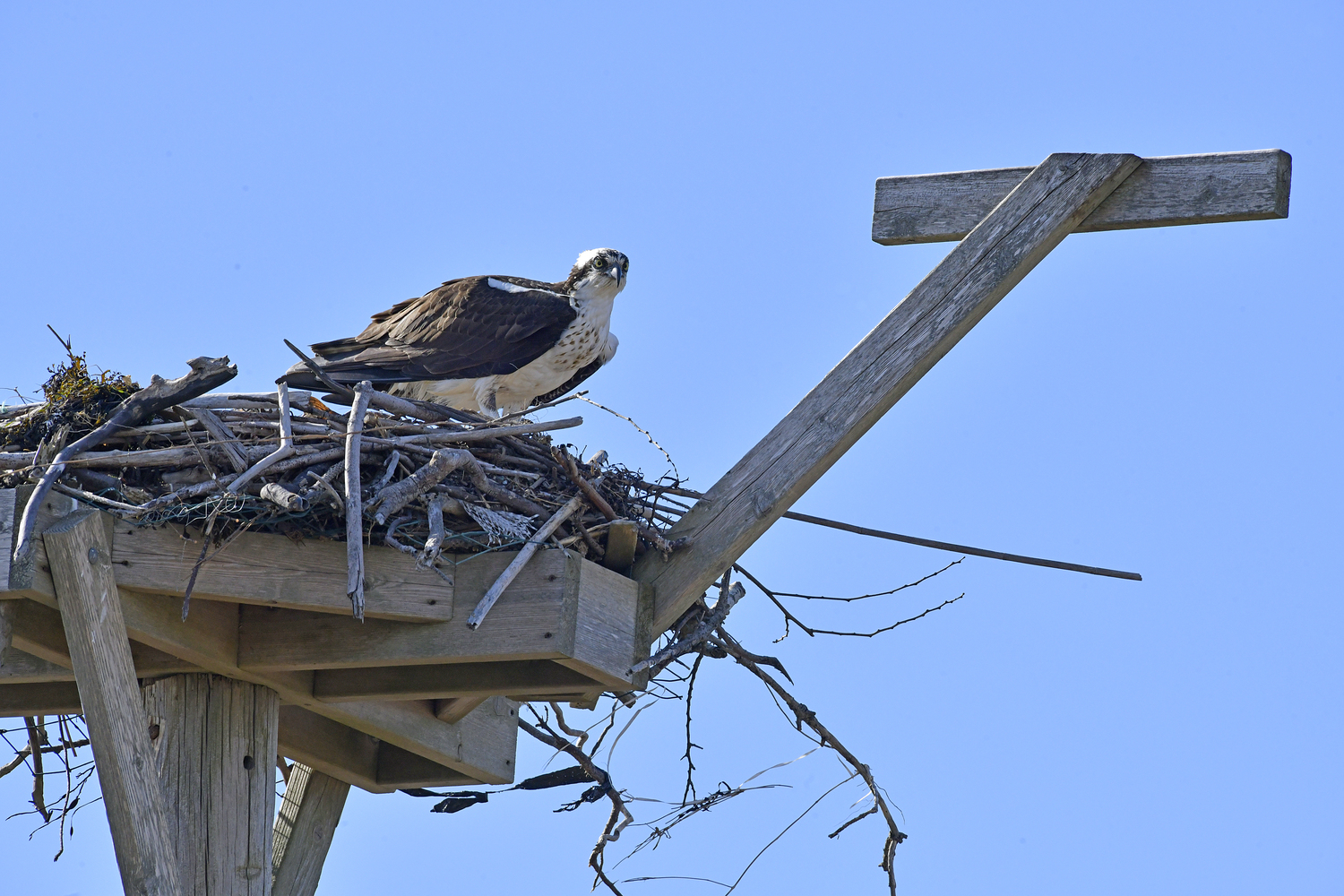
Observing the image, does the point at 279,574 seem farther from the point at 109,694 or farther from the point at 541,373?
the point at 541,373

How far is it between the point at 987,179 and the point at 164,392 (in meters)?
2.42

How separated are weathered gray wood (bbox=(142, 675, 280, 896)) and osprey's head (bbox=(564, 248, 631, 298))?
3.09 m

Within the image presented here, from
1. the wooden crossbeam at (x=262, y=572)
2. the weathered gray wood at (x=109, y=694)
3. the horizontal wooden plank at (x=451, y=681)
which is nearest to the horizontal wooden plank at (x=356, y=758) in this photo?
the horizontal wooden plank at (x=451, y=681)

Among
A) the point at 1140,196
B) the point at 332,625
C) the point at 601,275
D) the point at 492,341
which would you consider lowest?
the point at 332,625

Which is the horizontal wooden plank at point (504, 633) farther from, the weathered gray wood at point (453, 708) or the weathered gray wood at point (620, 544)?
the weathered gray wood at point (453, 708)

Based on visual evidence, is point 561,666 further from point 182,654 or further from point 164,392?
point 164,392

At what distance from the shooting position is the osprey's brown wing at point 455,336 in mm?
6863

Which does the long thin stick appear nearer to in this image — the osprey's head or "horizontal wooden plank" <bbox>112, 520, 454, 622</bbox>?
"horizontal wooden plank" <bbox>112, 520, 454, 622</bbox>

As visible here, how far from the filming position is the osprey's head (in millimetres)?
7406

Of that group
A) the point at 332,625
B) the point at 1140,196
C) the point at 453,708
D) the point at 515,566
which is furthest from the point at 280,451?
the point at 1140,196

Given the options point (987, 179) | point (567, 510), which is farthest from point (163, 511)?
point (987, 179)

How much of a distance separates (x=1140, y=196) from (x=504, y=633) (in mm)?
2113

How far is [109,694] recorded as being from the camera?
412cm

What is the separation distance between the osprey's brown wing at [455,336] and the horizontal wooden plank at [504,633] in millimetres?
2161
